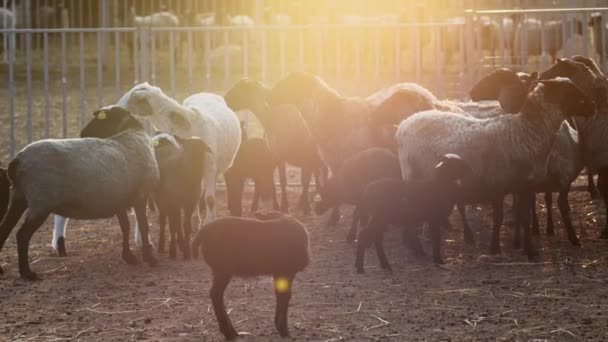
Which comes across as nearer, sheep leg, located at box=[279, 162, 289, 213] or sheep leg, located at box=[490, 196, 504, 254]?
sheep leg, located at box=[490, 196, 504, 254]

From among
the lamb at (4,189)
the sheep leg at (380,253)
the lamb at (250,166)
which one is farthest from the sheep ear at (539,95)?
the lamb at (4,189)

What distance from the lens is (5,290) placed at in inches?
347

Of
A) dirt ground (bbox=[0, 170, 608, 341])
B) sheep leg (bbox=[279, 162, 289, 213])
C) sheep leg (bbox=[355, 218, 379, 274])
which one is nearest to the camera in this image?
dirt ground (bbox=[0, 170, 608, 341])

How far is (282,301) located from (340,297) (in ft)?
4.08

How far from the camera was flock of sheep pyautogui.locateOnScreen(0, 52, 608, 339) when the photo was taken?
9219mm

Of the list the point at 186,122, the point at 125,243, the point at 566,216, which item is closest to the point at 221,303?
the point at 125,243

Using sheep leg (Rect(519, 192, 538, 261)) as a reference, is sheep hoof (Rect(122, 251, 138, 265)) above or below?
below

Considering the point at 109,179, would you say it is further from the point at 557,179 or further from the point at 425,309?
the point at 557,179

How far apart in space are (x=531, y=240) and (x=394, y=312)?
2.34 m

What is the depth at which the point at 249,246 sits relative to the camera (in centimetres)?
719

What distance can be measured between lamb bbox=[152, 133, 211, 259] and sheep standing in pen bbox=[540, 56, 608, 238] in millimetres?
3416

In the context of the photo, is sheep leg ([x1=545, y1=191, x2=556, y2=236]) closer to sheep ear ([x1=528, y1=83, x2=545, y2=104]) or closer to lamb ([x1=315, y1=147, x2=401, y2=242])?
sheep ear ([x1=528, y1=83, x2=545, y2=104])

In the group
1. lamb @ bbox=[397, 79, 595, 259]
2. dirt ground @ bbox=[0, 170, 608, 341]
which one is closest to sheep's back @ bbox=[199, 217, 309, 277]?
dirt ground @ bbox=[0, 170, 608, 341]

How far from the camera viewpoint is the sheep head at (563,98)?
966 centimetres
